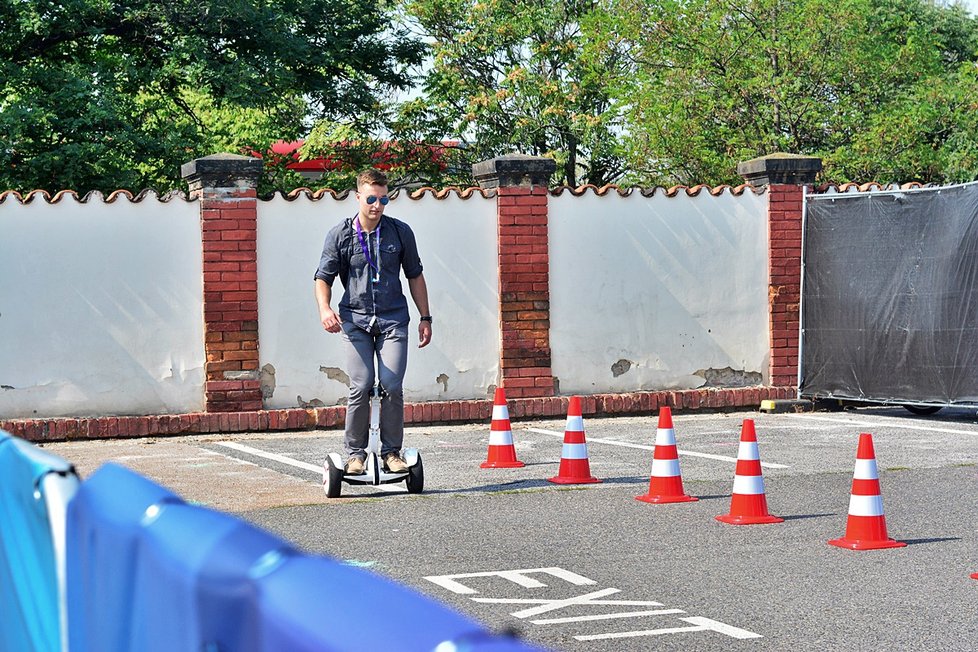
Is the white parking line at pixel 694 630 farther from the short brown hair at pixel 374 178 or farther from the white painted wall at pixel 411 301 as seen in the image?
the white painted wall at pixel 411 301

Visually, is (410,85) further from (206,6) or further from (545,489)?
(545,489)

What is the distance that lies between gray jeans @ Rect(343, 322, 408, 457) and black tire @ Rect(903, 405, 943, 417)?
7424 millimetres

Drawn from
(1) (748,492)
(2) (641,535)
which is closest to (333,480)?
(2) (641,535)

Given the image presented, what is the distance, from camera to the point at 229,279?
1352cm

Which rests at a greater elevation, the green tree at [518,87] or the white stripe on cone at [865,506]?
the green tree at [518,87]

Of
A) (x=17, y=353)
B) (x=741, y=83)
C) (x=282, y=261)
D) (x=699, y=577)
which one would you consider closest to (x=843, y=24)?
(x=741, y=83)

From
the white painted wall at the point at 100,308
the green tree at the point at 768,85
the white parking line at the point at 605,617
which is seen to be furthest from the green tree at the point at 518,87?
the white parking line at the point at 605,617

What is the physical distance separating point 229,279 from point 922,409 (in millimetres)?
7210

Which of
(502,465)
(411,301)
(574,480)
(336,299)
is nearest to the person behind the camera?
(574,480)

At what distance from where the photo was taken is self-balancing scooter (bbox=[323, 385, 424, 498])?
8.77 m

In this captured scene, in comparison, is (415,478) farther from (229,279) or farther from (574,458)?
(229,279)

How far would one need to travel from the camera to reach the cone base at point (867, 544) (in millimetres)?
Answer: 7023

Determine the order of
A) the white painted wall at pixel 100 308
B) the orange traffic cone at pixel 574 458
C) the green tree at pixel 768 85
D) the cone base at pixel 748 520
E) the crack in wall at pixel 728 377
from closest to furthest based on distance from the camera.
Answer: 1. the cone base at pixel 748 520
2. the orange traffic cone at pixel 574 458
3. the white painted wall at pixel 100 308
4. the crack in wall at pixel 728 377
5. the green tree at pixel 768 85

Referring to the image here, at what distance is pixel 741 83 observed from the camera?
25.5 metres
